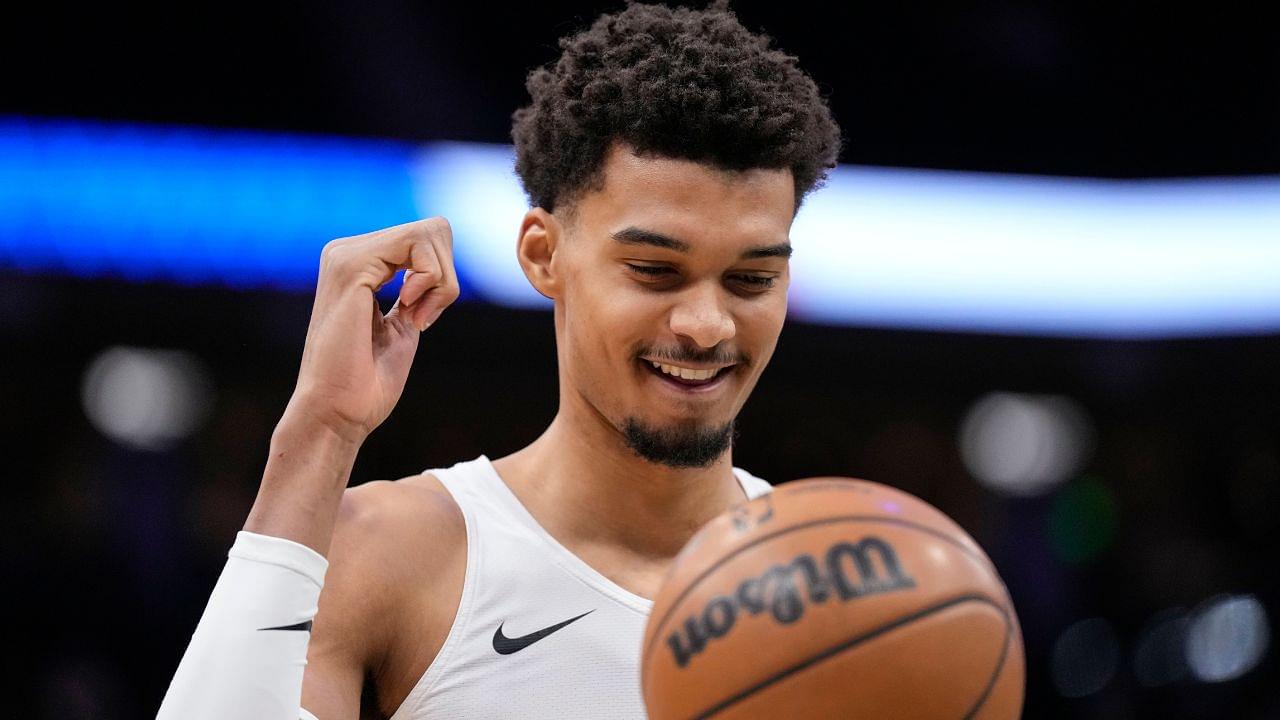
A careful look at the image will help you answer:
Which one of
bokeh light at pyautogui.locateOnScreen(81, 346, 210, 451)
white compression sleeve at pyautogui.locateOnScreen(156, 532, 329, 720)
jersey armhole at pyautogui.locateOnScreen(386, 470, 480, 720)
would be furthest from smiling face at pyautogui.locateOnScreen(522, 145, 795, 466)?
bokeh light at pyautogui.locateOnScreen(81, 346, 210, 451)

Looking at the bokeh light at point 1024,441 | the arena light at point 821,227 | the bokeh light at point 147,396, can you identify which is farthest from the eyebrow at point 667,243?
the bokeh light at point 1024,441

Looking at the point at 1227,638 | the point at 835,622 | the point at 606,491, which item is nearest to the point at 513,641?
the point at 606,491

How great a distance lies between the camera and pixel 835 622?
187 cm

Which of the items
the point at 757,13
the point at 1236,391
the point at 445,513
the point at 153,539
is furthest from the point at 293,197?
the point at 1236,391

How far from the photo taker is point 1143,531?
1042 centimetres

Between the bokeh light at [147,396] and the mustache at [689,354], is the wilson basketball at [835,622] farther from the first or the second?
the bokeh light at [147,396]

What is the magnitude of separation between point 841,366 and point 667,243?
8.18m

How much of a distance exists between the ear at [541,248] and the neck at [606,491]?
27 cm

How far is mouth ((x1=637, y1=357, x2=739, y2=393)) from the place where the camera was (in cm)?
261

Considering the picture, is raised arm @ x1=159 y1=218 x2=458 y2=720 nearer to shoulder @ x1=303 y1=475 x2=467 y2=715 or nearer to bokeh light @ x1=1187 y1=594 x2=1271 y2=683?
shoulder @ x1=303 y1=475 x2=467 y2=715

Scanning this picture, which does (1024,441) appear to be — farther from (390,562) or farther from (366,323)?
(366,323)

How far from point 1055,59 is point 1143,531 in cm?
352

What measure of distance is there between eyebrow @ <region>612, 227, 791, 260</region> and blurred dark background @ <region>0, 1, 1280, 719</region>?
197 inches

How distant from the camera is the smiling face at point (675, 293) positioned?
2.56 meters
